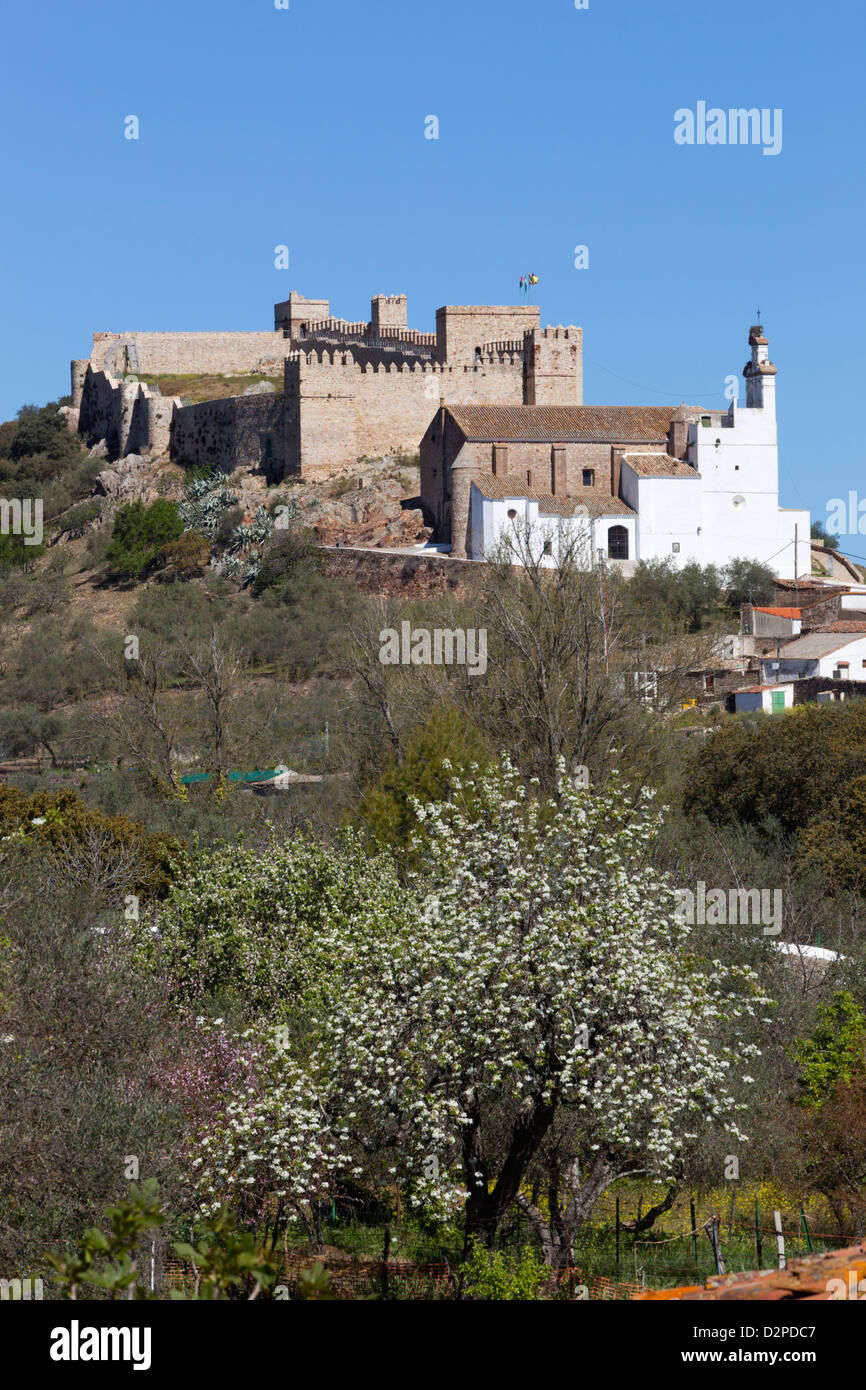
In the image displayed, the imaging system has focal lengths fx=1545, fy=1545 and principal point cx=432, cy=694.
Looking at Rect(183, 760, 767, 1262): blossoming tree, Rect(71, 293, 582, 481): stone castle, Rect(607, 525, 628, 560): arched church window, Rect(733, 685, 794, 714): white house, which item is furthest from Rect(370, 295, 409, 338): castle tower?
Rect(183, 760, 767, 1262): blossoming tree

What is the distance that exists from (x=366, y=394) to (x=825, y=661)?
23140 millimetres

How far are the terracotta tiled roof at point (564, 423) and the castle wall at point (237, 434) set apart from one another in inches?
345

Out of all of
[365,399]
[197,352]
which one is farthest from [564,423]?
[197,352]

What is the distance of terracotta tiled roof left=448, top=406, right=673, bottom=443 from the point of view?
53.0 m

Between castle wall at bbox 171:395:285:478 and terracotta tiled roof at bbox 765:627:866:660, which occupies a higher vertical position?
castle wall at bbox 171:395:285:478

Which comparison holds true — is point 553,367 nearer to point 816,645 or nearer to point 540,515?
point 540,515

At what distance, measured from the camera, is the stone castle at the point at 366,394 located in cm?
5884

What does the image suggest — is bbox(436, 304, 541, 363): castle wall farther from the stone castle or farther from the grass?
the grass

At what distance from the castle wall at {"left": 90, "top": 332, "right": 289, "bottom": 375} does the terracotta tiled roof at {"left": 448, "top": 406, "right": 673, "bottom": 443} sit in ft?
86.3

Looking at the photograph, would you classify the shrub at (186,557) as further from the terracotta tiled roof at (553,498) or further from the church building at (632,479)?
the terracotta tiled roof at (553,498)

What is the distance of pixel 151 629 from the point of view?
49.7 meters

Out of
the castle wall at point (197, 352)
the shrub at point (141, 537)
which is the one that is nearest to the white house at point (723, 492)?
the shrub at point (141, 537)

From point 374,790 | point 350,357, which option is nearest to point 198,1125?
point 374,790

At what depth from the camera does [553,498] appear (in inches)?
2034
